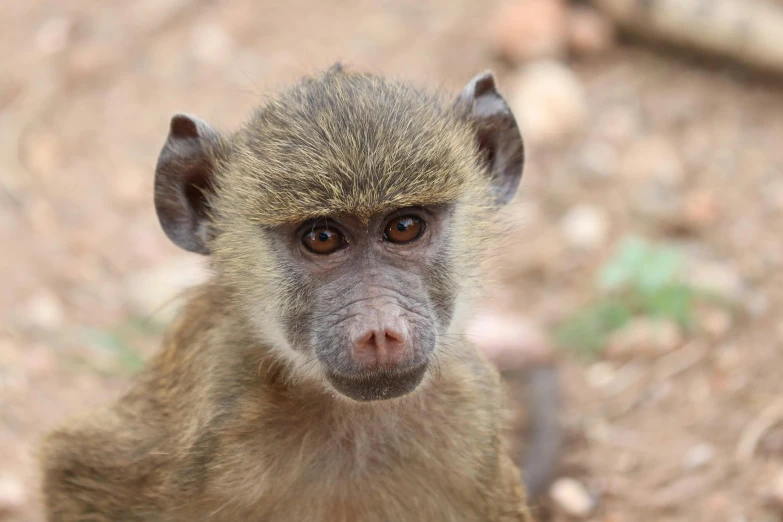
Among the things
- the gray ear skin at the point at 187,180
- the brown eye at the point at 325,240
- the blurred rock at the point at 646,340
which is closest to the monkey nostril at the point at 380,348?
the brown eye at the point at 325,240

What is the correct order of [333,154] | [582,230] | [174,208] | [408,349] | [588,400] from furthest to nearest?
[582,230] → [588,400] → [174,208] → [333,154] → [408,349]

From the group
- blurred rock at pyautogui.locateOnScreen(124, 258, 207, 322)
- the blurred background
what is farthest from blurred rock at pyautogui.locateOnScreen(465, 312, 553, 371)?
blurred rock at pyautogui.locateOnScreen(124, 258, 207, 322)

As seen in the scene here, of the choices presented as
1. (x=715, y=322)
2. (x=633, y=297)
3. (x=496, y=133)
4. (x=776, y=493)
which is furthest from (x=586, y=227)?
(x=496, y=133)

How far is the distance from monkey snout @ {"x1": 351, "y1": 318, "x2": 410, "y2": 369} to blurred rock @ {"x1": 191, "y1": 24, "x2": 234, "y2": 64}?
236 inches

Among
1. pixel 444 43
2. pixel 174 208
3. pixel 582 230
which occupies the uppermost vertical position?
pixel 444 43

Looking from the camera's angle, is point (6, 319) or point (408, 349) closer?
point (408, 349)

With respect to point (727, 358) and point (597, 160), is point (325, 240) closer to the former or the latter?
point (727, 358)

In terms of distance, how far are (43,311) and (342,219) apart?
357cm

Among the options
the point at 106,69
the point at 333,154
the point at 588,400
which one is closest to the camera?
the point at 333,154

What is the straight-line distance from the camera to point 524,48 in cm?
823

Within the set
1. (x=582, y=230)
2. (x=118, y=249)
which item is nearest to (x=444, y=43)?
(x=582, y=230)

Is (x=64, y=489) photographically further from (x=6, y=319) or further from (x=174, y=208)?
(x=6, y=319)

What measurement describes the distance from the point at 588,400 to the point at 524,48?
11.3 ft

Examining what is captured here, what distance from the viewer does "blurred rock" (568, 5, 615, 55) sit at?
8.41 m
